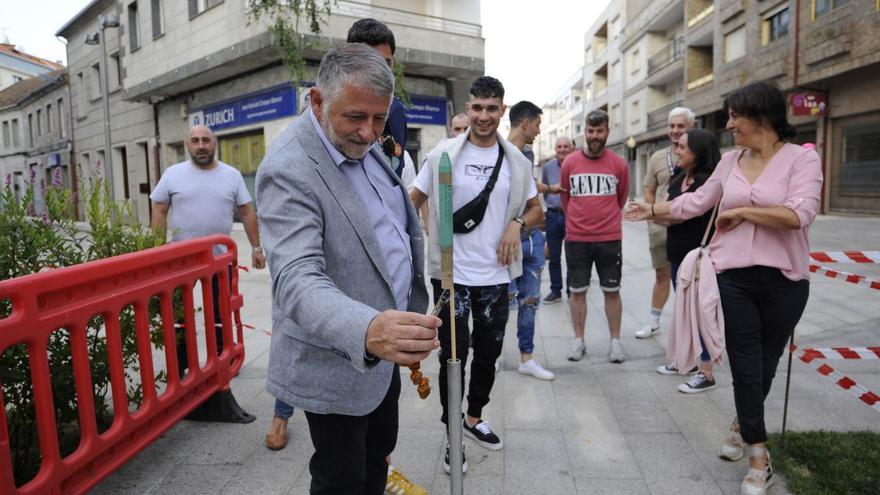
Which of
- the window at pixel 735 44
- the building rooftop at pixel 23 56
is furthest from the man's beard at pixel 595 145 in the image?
the building rooftop at pixel 23 56

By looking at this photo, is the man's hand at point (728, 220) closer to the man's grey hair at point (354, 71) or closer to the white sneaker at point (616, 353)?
the man's grey hair at point (354, 71)

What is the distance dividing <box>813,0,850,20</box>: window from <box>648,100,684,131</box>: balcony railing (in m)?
11.9

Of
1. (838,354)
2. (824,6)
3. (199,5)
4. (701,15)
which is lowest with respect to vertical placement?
(838,354)

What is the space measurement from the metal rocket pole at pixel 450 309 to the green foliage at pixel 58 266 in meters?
1.86

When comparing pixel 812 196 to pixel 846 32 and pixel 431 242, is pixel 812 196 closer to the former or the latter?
pixel 431 242

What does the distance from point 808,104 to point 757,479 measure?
1947 centimetres

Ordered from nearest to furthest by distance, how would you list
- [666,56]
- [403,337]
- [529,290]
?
[403,337], [529,290], [666,56]

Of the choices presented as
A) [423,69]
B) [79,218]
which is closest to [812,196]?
[79,218]

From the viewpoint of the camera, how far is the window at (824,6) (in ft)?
57.5

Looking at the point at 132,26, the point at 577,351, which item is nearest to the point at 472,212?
the point at 577,351

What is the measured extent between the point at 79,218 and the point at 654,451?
11.4ft

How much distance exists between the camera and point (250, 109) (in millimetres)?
16375

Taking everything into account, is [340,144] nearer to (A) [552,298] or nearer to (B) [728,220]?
(B) [728,220]

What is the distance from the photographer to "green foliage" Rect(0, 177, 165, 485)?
268 centimetres
